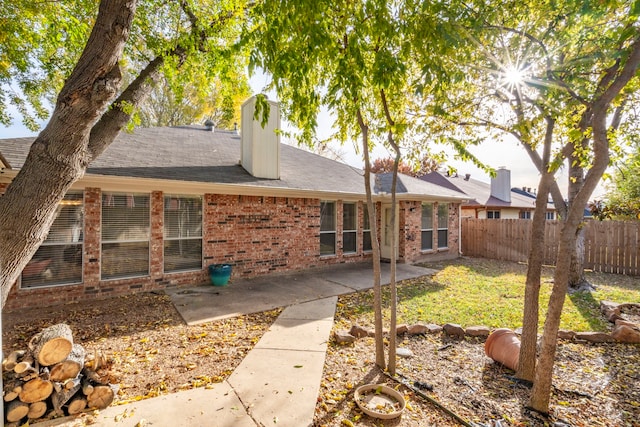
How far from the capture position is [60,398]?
2781 millimetres

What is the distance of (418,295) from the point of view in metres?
7.05

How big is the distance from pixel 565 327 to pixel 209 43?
7620mm

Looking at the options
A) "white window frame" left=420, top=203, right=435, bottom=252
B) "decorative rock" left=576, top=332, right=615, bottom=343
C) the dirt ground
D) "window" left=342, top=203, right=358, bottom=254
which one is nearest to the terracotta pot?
the dirt ground

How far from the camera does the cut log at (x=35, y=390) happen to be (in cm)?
268

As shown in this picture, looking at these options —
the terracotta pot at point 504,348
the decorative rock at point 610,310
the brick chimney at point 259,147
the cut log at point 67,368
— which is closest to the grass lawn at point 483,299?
the decorative rock at point 610,310

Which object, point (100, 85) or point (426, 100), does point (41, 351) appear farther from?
point (426, 100)

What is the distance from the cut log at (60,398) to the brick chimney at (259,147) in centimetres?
624

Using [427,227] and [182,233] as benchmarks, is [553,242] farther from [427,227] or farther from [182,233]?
[182,233]

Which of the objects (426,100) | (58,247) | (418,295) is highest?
(426,100)

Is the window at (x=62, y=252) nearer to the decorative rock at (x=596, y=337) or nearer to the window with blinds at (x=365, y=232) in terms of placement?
the window with blinds at (x=365, y=232)

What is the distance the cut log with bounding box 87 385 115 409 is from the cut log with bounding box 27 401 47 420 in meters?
0.34

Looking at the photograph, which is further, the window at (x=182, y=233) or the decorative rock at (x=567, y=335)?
the window at (x=182, y=233)

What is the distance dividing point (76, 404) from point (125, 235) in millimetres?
4450

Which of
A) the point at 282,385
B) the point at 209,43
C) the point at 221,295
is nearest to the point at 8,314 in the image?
the point at 221,295
